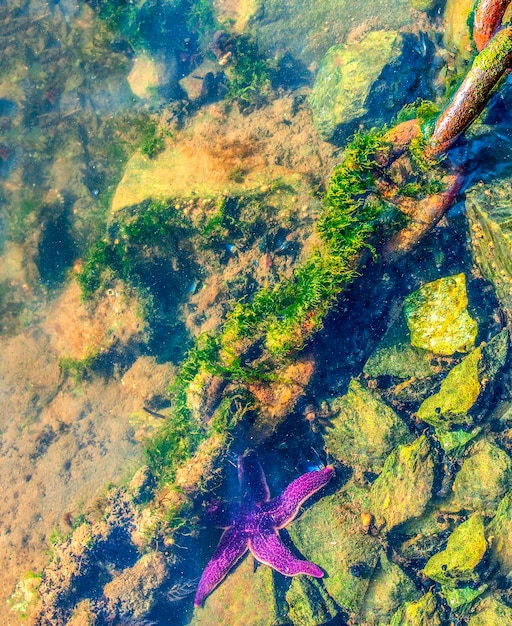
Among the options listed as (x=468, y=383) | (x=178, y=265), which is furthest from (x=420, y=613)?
(x=178, y=265)

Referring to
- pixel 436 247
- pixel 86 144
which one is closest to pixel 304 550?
pixel 436 247

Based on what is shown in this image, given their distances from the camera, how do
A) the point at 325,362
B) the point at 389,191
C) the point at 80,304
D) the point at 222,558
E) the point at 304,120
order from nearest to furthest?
the point at 389,191 < the point at 325,362 < the point at 222,558 < the point at 304,120 < the point at 80,304

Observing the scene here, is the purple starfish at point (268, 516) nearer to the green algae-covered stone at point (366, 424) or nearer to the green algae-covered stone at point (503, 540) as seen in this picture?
the green algae-covered stone at point (366, 424)

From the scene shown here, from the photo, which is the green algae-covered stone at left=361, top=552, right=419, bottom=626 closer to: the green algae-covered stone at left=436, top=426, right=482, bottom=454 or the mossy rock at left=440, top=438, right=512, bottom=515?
the mossy rock at left=440, top=438, right=512, bottom=515

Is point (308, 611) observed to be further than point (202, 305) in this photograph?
No

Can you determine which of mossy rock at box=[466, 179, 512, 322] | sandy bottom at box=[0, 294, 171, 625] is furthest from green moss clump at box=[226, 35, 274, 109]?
sandy bottom at box=[0, 294, 171, 625]

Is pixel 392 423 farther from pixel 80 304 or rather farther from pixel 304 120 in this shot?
pixel 80 304
